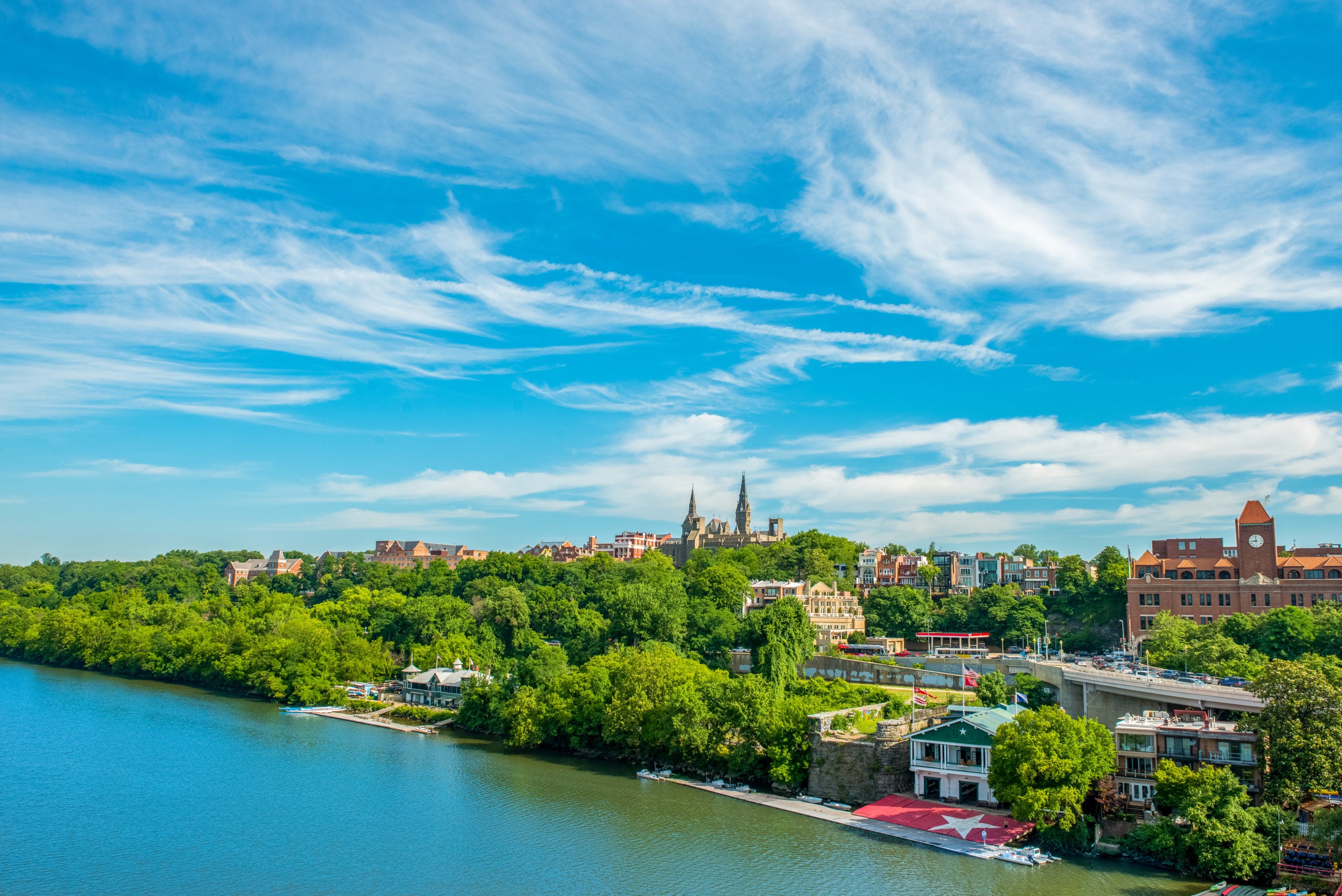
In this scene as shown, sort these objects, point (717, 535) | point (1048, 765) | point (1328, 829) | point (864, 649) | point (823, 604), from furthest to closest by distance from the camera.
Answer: point (717, 535) → point (823, 604) → point (864, 649) → point (1048, 765) → point (1328, 829)

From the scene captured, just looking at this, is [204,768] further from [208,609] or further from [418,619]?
[208,609]

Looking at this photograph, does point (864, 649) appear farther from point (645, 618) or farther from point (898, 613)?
point (645, 618)

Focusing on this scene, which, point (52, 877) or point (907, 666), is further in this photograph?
point (907, 666)

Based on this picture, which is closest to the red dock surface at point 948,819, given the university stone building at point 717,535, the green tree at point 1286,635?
the green tree at point 1286,635

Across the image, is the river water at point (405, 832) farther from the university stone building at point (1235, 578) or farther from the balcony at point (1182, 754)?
the university stone building at point (1235, 578)

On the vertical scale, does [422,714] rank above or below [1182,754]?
below

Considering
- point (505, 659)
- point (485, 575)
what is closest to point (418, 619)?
point (505, 659)

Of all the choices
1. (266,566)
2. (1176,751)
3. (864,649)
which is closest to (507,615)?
(864,649)
